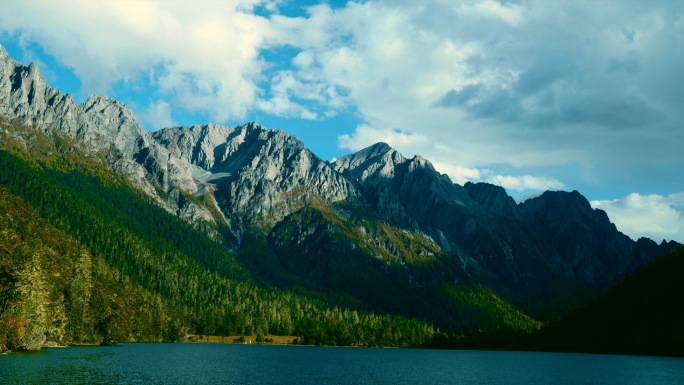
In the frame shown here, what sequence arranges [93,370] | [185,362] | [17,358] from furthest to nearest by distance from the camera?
[185,362], [17,358], [93,370]

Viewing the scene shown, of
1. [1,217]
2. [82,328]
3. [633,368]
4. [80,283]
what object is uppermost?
[1,217]

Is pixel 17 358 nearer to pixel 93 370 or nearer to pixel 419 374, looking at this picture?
pixel 93 370

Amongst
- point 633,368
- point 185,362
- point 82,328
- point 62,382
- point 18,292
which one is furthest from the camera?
point 82,328

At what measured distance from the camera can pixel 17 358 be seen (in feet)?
336

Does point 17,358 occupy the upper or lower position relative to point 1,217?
lower

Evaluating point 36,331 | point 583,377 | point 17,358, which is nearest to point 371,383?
point 583,377

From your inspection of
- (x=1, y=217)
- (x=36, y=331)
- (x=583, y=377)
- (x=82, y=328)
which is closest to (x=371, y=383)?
(x=583, y=377)

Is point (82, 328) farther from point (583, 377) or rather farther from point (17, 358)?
point (583, 377)

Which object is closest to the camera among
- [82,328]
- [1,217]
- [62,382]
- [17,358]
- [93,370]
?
[62,382]

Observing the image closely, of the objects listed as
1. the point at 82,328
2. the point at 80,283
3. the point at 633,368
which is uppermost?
the point at 80,283

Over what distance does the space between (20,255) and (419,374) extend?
361 feet

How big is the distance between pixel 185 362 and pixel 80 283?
5634 centimetres

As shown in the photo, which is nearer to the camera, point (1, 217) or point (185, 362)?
point (185, 362)

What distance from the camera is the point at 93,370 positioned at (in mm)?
93500
